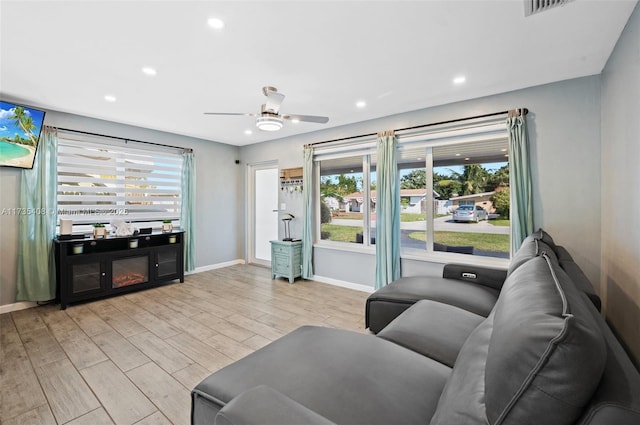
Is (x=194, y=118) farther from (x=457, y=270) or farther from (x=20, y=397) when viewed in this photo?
(x=457, y=270)

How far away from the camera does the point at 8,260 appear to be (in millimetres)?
3535

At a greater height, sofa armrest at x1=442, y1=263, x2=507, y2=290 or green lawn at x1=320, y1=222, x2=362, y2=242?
green lawn at x1=320, y1=222, x2=362, y2=242

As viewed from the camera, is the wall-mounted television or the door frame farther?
the door frame

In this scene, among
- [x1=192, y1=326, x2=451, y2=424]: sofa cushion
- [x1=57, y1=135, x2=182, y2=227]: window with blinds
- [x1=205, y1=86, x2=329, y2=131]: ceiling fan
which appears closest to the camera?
[x1=192, y1=326, x2=451, y2=424]: sofa cushion

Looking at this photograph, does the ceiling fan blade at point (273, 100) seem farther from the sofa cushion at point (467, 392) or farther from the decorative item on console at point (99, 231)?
the decorative item on console at point (99, 231)

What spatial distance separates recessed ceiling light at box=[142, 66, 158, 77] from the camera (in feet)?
8.81

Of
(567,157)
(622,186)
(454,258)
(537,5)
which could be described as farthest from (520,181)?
(537,5)

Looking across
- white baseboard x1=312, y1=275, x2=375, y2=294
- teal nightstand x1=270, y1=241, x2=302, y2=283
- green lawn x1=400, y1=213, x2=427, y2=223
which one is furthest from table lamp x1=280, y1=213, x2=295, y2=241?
green lawn x1=400, y1=213, x2=427, y2=223

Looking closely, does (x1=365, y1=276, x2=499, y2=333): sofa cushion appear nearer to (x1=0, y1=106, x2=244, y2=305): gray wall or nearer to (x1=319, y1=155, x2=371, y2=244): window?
(x1=319, y1=155, x2=371, y2=244): window

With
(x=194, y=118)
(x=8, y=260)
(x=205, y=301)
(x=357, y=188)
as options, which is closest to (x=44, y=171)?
(x=8, y=260)

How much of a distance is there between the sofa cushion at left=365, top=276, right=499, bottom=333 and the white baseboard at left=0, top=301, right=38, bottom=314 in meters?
4.27

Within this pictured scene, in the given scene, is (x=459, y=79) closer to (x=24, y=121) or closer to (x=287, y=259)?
(x=287, y=259)

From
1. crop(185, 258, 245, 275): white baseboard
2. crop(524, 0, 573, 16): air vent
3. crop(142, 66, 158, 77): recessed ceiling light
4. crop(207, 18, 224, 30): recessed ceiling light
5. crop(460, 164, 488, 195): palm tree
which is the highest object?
crop(142, 66, 158, 77): recessed ceiling light

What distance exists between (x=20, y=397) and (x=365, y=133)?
4351 millimetres
